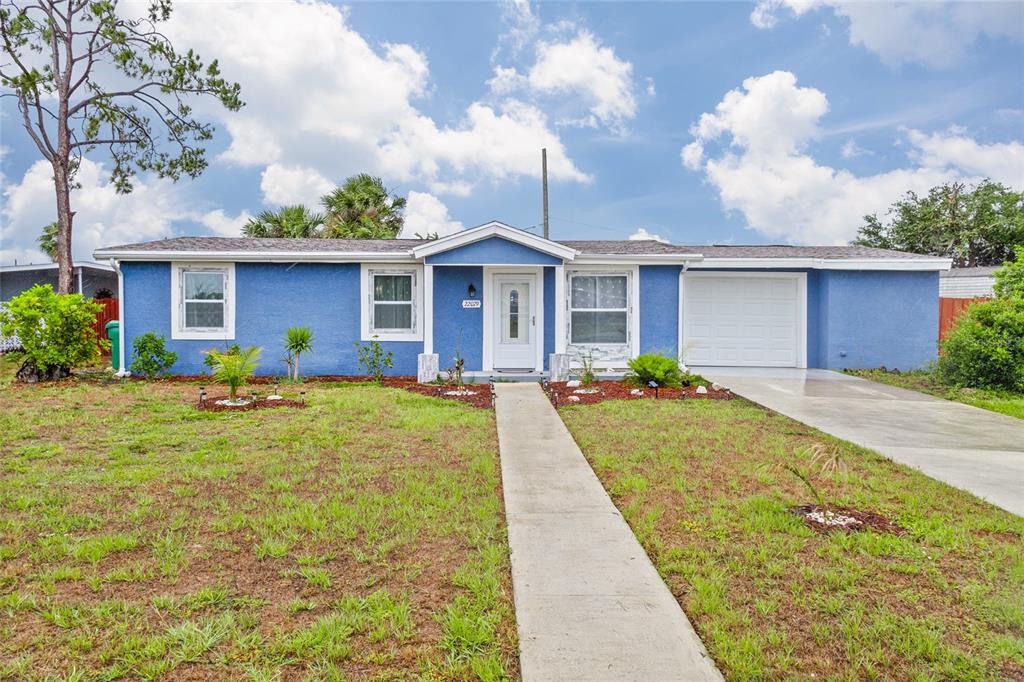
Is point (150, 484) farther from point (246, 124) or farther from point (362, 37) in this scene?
point (246, 124)

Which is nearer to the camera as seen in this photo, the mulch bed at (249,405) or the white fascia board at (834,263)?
the mulch bed at (249,405)

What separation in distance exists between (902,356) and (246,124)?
1795 centimetres

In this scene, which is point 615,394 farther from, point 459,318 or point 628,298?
point 459,318

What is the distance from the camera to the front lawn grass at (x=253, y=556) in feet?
8.86

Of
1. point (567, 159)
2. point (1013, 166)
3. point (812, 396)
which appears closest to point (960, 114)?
point (1013, 166)

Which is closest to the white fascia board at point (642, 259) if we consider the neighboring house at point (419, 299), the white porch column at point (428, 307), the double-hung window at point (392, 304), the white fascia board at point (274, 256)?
the neighboring house at point (419, 299)

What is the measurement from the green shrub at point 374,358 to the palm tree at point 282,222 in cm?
1055

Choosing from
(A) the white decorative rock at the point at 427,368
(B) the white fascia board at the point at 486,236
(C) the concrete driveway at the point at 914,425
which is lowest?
(C) the concrete driveway at the point at 914,425

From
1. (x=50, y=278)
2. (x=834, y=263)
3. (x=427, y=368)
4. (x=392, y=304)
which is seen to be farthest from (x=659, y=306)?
(x=50, y=278)

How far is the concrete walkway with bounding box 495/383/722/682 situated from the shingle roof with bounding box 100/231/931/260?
8.20 m

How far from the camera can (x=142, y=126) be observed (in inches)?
642

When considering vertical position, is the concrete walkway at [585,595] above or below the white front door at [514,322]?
below

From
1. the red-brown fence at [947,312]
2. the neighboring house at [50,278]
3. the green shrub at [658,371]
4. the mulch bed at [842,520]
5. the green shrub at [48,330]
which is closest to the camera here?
the mulch bed at [842,520]

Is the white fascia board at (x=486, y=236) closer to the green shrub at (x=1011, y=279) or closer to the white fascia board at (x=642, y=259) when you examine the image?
the white fascia board at (x=642, y=259)
